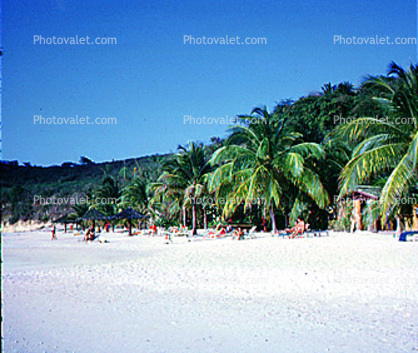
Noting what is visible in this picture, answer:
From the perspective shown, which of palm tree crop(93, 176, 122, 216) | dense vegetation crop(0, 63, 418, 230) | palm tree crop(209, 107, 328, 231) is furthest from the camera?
palm tree crop(93, 176, 122, 216)

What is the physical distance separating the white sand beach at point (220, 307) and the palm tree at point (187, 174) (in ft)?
41.9

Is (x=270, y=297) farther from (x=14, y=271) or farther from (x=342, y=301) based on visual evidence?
(x=14, y=271)

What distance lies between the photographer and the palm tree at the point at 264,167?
60.0ft

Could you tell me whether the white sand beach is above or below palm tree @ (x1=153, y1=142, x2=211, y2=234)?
below

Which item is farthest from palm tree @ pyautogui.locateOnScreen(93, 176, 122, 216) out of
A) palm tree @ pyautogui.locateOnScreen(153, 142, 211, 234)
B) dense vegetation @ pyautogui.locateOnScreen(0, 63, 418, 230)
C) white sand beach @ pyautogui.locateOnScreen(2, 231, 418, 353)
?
white sand beach @ pyautogui.locateOnScreen(2, 231, 418, 353)

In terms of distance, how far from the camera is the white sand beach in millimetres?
4320

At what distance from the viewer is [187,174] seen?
23.2m

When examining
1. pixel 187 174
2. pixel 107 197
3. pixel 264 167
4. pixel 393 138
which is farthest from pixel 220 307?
pixel 107 197

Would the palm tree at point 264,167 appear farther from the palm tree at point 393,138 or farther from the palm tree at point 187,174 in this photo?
the palm tree at point 393,138

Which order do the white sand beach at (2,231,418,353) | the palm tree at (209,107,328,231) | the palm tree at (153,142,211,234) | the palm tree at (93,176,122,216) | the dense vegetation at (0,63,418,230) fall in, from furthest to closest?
1. the palm tree at (93,176,122,216)
2. the palm tree at (153,142,211,234)
3. the palm tree at (209,107,328,231)
4. the dense vegetation at (0,63,418,230)
5. the white sand beach at (2,231,418,353)

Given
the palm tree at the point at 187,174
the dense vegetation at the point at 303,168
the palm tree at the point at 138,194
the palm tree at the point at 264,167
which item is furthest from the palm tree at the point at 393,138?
the palm tree at the point at 138,194

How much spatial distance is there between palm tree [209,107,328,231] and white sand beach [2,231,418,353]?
27.2ft

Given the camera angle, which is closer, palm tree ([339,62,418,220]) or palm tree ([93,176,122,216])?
palm tree ([339,62,418,220])

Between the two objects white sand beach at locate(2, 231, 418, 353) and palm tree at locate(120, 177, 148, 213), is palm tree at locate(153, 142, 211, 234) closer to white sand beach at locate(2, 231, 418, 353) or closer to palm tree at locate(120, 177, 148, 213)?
palm tree at locate(120, 177, 148, 213)
